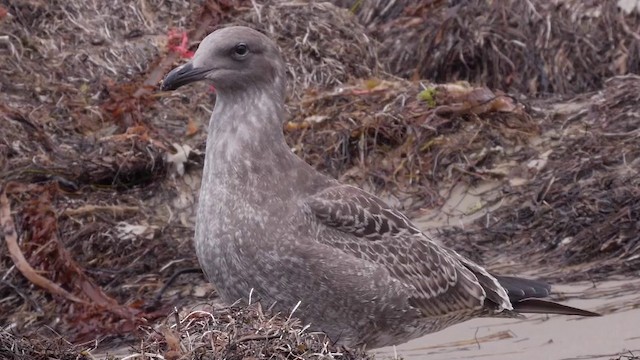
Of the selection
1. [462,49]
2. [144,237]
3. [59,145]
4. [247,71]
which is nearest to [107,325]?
[144,237]

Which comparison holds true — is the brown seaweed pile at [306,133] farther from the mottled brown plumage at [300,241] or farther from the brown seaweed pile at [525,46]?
the mottled brown plumage at [300,241]

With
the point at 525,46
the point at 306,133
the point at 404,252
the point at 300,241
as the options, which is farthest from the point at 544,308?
the point at 525,46

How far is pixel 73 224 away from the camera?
8.28 metres

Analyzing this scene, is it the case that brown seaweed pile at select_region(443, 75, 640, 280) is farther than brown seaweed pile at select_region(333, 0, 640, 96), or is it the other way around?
brown seaweed pile at select_region(333, 0, 640, 96)

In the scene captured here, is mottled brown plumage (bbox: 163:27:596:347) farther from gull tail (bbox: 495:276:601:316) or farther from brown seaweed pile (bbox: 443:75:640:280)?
brown seaweed pile (bbox: 443:75:640:280)

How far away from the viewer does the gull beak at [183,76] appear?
19.7ft

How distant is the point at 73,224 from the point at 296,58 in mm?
2524

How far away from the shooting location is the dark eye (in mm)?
6191

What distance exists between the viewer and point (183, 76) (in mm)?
6016

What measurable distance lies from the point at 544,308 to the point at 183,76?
1.96 metres

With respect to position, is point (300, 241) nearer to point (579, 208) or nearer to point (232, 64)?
point (232, 64)

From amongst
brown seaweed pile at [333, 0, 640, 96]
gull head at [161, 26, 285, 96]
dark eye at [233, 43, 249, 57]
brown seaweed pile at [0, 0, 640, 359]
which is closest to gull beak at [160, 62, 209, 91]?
gull head at [161, 26, 285, 96]

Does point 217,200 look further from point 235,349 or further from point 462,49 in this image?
point 462,49

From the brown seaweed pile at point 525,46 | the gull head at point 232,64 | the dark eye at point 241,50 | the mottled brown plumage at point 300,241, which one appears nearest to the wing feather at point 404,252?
the mottled brown plumage at point 300,241
